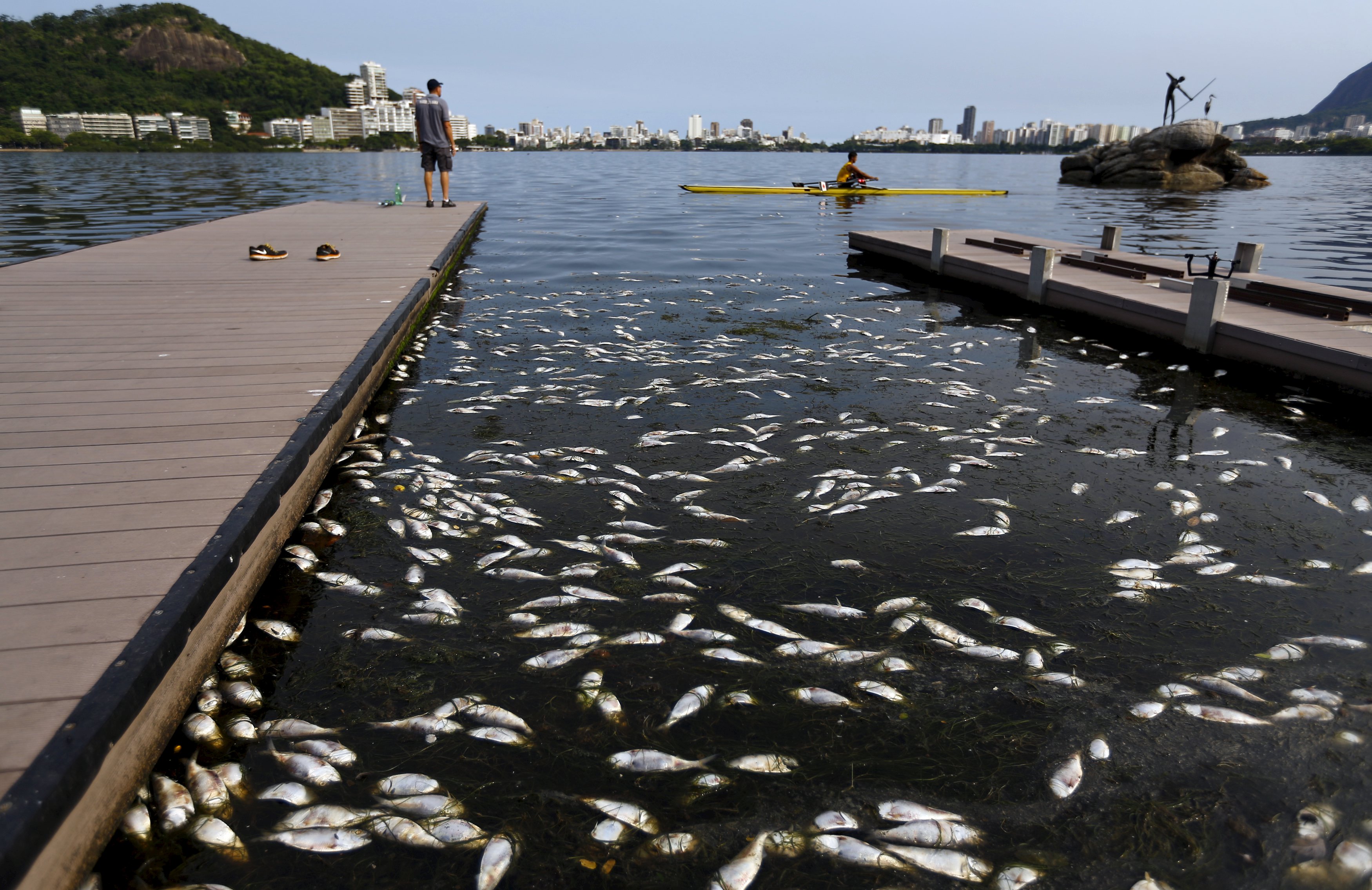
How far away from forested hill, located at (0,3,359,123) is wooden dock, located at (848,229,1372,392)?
168 metres

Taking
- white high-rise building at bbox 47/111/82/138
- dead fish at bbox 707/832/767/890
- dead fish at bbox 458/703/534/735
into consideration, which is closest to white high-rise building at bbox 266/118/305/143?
white high-rise building at bbox 47/111/82/138

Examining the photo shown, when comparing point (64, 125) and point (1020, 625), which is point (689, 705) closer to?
point (1020, 625)

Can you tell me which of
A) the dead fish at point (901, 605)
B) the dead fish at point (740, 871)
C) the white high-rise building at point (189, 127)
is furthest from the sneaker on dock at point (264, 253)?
the white high-rise building at point (189, 127)

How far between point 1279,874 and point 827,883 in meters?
1.70

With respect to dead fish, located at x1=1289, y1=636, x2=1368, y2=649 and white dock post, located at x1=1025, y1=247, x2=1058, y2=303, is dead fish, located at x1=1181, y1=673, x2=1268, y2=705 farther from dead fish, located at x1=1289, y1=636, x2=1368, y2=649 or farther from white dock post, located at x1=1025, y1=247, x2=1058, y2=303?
white dock post, located at x1=1025, y1=247, x2=1058, y2=303

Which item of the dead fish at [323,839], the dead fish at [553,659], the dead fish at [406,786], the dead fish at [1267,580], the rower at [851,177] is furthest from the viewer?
the rower at [851,177]

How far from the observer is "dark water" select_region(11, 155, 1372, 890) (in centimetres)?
307

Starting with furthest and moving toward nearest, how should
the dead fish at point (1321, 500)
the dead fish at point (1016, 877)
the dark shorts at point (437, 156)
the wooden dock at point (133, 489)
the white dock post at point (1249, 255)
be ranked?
the dark shorts at point (437, 156)
the white dock post at point (1249, 255)
the dead fish at point (1321, 500)
the dead fish at point (1016, 877)
the wooden dock at point (133, 489)

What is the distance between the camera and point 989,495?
6031mm

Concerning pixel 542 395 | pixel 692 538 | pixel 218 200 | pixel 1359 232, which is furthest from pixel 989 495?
pixel 218 200

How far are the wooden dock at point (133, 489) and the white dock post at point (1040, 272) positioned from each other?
32.5ft

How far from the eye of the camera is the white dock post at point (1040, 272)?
1273 centimetres

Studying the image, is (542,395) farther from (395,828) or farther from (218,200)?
(218,200)

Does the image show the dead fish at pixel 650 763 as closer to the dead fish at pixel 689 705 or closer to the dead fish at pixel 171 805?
the dead fish at pixel 689 705
